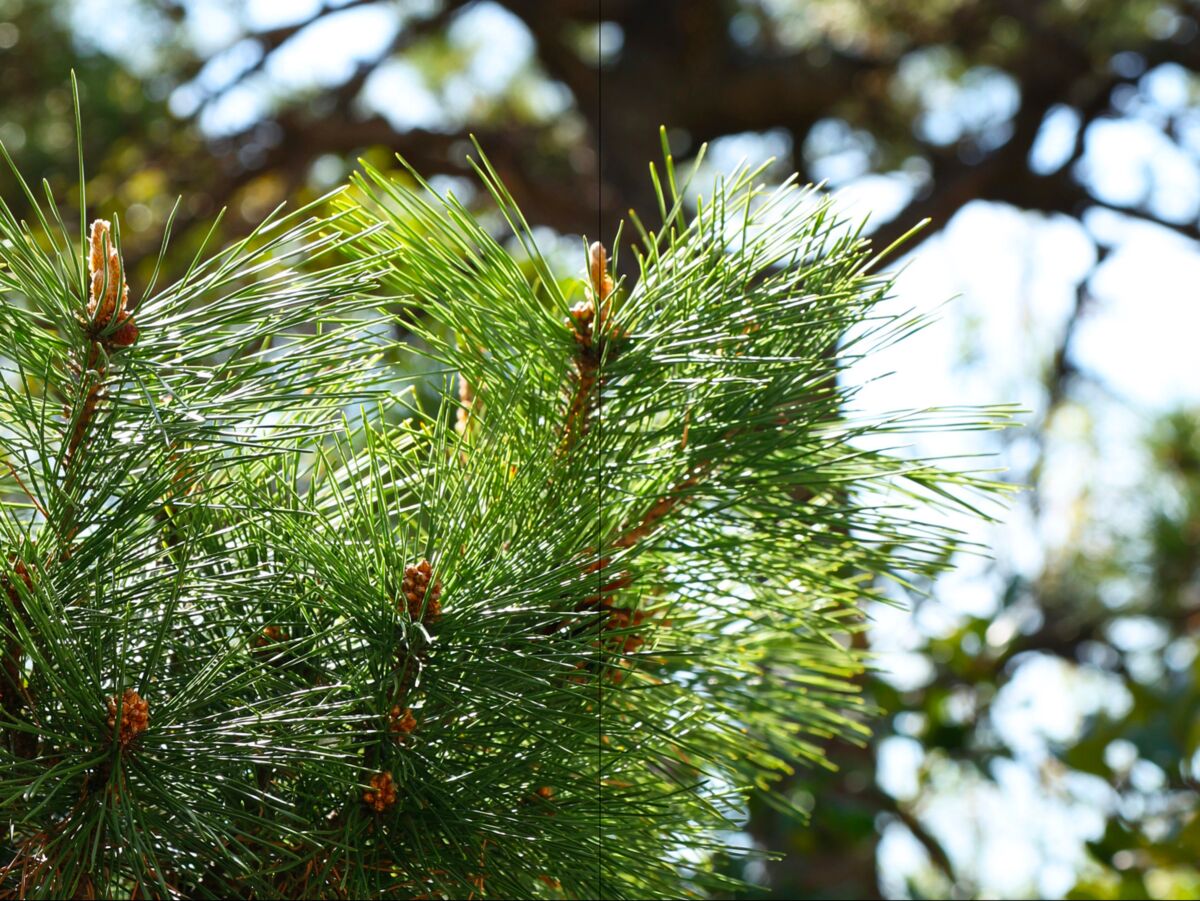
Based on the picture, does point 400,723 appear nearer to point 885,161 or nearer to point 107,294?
point 107,294

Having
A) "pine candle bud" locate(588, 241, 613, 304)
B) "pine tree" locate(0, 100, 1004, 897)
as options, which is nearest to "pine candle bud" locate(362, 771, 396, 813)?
"pine tree" locate(0, 100, 1004, 897)

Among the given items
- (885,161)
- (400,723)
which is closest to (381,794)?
(400,723)

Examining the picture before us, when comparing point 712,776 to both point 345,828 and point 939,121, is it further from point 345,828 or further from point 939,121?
point 939,121

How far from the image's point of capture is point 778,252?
265 mm

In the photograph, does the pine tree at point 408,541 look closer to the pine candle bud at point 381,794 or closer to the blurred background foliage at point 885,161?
the pine candle bud at point 381,794

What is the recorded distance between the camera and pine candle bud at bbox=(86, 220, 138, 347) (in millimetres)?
217

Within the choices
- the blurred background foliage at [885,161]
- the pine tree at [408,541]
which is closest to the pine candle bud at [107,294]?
the pine tree at [408,541]

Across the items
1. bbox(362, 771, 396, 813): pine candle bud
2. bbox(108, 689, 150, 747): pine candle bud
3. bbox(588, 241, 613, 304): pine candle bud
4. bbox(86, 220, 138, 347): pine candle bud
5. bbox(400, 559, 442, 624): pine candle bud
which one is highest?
bbox(588, 241, 613, 304): pine candle bud

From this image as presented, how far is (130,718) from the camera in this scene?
21 centimetres

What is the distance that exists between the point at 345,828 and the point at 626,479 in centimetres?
9

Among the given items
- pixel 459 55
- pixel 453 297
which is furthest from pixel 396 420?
pixel 459 55

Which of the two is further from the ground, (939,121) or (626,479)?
(939,121)

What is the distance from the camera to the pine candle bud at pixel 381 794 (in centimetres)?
23

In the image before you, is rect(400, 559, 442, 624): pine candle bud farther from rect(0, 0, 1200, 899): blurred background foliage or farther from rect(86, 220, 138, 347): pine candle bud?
rect(0, 0, 1200, 899): blurred background foliage
